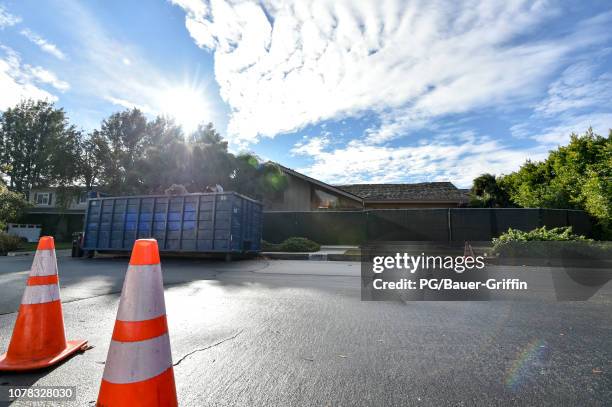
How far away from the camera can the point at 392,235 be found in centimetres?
1870

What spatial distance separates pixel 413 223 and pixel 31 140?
42531mm

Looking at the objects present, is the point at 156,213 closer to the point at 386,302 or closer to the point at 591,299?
the point at 386,302

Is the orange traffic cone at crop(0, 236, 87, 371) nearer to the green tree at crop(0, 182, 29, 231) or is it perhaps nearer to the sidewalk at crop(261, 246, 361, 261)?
the sidewalk at crop(261, 246, 361, 261)

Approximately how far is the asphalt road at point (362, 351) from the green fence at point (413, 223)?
12.6 meters

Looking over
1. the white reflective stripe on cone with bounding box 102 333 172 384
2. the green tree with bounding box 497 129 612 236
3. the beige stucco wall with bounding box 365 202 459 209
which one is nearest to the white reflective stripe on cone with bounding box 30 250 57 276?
the white reflective stripe on cone with bounding box 102 333 172 384

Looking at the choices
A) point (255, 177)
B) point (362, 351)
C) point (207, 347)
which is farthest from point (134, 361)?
point (255, 177)

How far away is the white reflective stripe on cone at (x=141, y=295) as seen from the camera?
6.14ft

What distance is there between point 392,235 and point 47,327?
1741 cm

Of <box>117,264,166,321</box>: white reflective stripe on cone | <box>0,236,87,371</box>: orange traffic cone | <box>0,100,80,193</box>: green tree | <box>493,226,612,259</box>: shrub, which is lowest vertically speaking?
<box>0,236,87,371</box>: orange traffic cone

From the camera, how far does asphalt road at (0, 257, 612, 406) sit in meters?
2.16

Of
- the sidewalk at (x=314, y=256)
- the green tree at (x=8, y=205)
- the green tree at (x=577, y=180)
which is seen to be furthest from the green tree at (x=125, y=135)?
the green tree at (x=577, y=180)

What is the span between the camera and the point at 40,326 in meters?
Answer: 2.63

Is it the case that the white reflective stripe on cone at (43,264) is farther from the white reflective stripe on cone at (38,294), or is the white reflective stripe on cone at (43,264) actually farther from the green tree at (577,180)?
the green tree at (577,180)

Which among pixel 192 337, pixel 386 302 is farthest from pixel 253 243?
pixel 192 337
